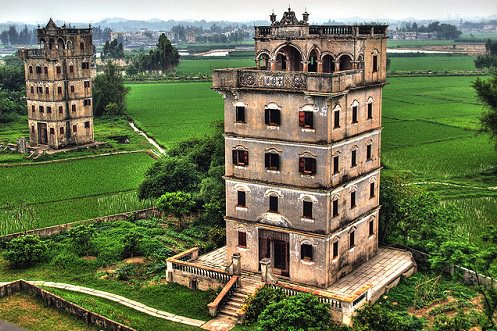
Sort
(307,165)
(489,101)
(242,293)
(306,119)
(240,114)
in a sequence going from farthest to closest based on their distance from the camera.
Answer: (489,101) < (240,114) < (242,293) < (307,165) < (306,119)

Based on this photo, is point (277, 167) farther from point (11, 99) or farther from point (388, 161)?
point (11, 99)

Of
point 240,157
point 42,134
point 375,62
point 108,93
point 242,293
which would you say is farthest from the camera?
point 108,93

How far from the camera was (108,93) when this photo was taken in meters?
104

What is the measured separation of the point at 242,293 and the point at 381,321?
806 centimetres

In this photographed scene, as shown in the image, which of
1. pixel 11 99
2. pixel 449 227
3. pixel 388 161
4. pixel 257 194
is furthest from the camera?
pixel 11 99

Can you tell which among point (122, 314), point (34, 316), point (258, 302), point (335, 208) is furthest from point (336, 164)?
point (34, 316)

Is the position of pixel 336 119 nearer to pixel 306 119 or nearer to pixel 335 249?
pixel 306 119

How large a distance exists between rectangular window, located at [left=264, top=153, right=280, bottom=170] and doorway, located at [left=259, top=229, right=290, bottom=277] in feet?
11.0

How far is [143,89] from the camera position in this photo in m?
141

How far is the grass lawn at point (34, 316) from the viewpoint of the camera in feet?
105

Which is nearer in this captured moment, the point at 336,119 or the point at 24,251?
the point at 336,119

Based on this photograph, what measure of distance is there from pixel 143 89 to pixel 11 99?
35213mm

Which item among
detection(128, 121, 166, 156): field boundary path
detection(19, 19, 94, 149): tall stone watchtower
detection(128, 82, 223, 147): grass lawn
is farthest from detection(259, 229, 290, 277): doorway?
detection(19, 19, 94, 149): tall stone watchtower

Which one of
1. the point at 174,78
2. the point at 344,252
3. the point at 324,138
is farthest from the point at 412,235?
the point at 174,78
